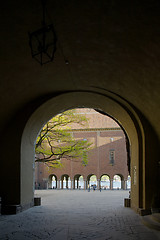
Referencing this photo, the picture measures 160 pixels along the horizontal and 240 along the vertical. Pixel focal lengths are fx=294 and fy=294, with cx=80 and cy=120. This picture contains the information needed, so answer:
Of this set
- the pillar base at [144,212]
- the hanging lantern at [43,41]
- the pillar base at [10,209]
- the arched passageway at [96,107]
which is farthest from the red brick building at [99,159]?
the hanging lantern at [43,41]

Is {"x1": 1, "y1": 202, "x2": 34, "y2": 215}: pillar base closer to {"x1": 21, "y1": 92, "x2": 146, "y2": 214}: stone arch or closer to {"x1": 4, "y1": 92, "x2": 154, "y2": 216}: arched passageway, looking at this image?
{"x1": 4, "y1": 92, "x2": 154, "y2": 216}: arched passageway

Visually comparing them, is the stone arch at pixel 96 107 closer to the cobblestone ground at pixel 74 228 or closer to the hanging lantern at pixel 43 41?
the cobblestone ground at pixel 74 228

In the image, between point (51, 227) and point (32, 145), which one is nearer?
point (51, 227)

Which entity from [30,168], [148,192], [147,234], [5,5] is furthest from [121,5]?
[30,168]

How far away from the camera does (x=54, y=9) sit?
6.02 meters

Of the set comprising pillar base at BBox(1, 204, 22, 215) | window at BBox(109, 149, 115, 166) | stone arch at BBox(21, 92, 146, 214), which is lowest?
pillar base at BBox(1, 204, 22, 215)

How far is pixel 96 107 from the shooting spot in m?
16.0

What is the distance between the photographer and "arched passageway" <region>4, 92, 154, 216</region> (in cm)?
1254

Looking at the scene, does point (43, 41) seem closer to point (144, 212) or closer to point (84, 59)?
point (84, 59)

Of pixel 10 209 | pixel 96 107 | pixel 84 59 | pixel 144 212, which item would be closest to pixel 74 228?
pixel 144 212

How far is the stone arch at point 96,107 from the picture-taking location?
12.7 m

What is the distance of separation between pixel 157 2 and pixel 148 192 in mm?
8360

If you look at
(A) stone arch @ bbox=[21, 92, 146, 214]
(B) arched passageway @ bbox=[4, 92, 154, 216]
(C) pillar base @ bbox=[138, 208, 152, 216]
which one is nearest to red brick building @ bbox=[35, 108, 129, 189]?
(B) arched passageway @ bbox=[4, 92, 154, 216]

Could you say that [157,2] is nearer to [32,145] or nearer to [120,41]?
[120,41]
